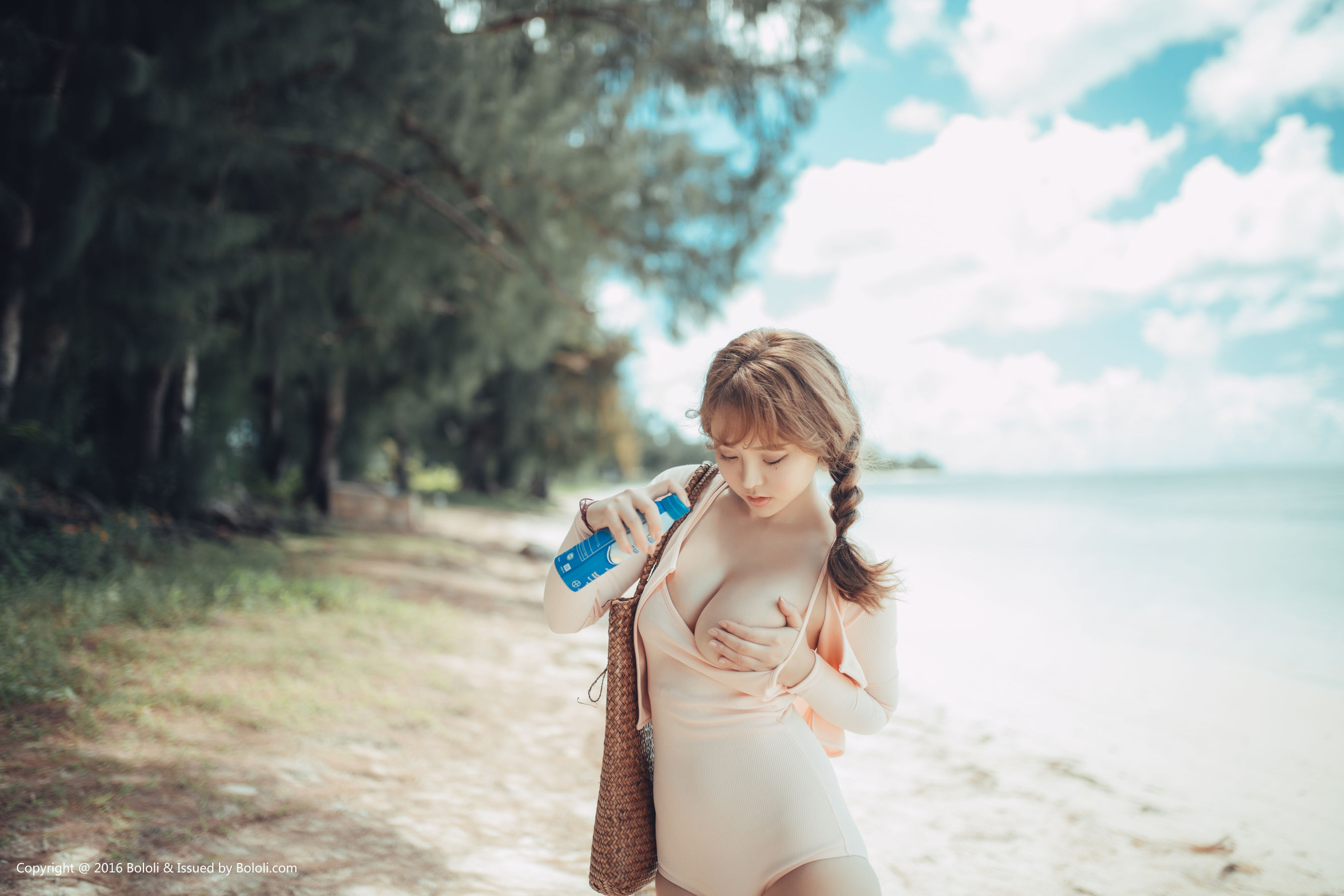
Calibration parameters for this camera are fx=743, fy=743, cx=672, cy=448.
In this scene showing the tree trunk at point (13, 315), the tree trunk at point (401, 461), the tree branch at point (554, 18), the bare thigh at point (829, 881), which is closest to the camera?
the bare thigh at point (829, 881)

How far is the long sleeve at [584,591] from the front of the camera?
157 cm

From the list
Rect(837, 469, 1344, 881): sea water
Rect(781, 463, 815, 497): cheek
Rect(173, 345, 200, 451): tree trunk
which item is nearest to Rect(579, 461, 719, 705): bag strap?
Rect(781, 463, 815, 497): cheek

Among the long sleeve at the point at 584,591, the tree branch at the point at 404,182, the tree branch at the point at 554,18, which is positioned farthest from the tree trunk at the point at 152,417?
the long sleeve at the point at 584,591

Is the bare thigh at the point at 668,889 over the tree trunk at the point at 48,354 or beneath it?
beneath

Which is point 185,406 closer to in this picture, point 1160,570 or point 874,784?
point 874,784

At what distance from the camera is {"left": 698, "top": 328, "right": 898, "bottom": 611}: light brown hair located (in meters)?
1.42

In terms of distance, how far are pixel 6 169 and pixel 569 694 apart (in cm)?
469

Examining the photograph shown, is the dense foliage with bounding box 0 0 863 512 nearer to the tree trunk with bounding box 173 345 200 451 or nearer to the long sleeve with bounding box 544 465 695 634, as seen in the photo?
the tree trunk with bounding box 173 345 200 451

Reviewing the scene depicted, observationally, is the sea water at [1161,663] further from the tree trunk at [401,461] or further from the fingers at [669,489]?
the tree trunk at [401,461]

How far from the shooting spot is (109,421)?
775cm

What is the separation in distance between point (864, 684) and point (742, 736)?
28 centimetres

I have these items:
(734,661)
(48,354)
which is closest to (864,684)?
(734,661)

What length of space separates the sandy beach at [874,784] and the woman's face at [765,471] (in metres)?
0.86

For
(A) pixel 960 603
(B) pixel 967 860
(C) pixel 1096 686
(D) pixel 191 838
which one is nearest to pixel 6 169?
(D) pixel 191 838
